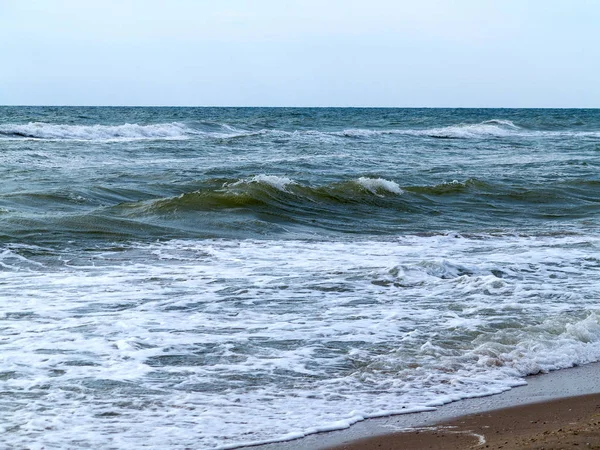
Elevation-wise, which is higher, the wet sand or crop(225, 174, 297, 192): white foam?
crop(225, 174, 297, 192): white foam

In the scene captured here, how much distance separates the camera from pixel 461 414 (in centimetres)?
416

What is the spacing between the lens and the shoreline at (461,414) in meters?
3.76

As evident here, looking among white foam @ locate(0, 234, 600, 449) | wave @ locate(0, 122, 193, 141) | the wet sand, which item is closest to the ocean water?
white foam @ locate(0, 234, 600, 449)

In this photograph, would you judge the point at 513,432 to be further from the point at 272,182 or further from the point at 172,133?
the point at 172,133

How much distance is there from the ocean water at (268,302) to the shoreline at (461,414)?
91 mm

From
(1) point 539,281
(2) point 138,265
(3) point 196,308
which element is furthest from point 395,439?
(2) point 138,265

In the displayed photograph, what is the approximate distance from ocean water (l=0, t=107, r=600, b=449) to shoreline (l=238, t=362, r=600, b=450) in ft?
0.30

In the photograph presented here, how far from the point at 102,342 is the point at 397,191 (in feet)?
30.9

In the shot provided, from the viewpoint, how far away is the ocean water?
4.21 metres

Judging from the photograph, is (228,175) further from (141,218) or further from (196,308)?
(196,308)

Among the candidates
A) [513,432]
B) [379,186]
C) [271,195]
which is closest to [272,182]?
[271,195]

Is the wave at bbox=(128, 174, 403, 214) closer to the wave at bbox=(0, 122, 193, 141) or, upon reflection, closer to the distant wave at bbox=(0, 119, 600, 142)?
the distant wave at bbox=(0, 119, 600, 142)

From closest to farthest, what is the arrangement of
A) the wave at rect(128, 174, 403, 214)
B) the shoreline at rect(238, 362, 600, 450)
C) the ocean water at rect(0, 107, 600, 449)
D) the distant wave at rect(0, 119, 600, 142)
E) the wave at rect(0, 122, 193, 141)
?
the shoreline at rect(238, 362, 600, 450) → the ocean water at rect(0, 107, 600, 449) → the wave at rect(128, 174, 403, 214) → the wave at rect(0, 122, 193, 141) → the distant wave at rect(0, 119, 600, 142)

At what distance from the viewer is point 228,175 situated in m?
16.4
